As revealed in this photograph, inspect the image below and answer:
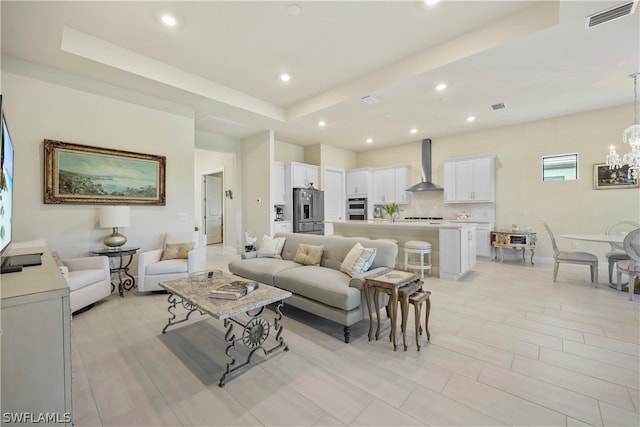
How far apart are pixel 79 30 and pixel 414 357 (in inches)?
202

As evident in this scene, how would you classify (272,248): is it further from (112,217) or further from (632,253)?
(632,253)

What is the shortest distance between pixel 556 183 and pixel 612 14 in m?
4.19

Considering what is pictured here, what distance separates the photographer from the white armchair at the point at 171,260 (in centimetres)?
370

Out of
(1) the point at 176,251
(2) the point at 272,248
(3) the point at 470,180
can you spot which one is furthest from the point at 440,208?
(1) the point at 176,251

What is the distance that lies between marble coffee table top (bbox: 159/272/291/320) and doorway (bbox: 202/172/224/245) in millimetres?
6557

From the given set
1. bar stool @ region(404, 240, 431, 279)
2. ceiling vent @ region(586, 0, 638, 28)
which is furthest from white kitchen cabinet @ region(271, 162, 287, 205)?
ceiling vent @ region(586, 0, 638, 28)

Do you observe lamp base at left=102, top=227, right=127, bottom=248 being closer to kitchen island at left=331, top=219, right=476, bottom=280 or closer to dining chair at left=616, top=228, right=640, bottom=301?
kitchen island at left=331, top=219, right=476, bottom=280

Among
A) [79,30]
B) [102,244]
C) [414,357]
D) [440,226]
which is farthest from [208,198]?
[414,357]

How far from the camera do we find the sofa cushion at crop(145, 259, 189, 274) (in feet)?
12.2

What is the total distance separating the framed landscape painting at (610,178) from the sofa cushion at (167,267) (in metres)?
7.76

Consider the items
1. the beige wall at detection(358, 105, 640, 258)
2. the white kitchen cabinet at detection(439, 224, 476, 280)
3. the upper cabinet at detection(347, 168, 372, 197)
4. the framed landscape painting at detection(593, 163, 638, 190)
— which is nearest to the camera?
the white kitchen cabinet at detection(439, 224, 476, 280)

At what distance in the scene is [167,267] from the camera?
3.75 metres

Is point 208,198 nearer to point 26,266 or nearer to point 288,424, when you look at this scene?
point 26,266

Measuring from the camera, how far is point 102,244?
13.2ft
